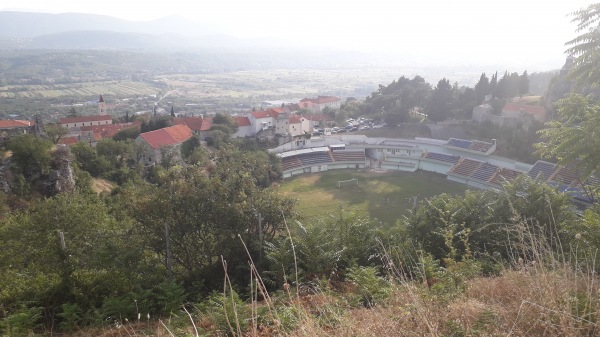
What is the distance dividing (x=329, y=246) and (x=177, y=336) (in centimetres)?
350

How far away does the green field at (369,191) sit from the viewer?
67.4 feet

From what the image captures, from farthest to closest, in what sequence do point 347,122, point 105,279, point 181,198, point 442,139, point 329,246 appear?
point 347,122, point 442,139, point 181,198, point 329,246, point 105,279

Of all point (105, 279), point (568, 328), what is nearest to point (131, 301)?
point (105, 279)

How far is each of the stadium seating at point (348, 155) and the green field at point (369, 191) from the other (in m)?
1.55

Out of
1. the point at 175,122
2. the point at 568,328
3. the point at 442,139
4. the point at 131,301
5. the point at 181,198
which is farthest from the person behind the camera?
the point at 442,139

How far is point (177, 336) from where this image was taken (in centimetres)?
351

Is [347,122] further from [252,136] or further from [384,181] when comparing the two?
[384,181]

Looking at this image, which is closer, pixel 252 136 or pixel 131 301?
pixel 131 301

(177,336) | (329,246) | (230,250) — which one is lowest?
(230,250)

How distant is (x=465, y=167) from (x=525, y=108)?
28.5ft

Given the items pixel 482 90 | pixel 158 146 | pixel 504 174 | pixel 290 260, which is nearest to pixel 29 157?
pixel 158 146

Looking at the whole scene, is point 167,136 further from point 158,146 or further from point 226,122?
point 226,122

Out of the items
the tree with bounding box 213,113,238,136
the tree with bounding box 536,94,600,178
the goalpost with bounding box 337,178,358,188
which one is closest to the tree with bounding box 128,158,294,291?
the tree with bounding box 536,94,600,178

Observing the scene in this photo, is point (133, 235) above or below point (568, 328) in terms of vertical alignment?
below
